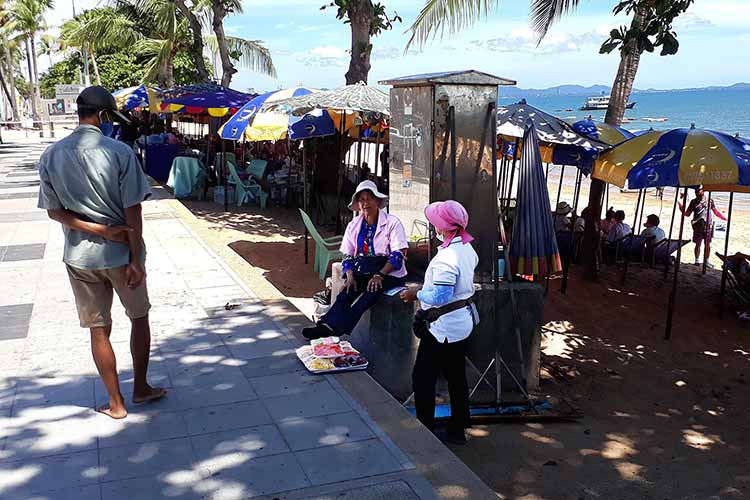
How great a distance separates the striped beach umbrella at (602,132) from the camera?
9.52 metres

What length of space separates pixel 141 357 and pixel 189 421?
497 mm

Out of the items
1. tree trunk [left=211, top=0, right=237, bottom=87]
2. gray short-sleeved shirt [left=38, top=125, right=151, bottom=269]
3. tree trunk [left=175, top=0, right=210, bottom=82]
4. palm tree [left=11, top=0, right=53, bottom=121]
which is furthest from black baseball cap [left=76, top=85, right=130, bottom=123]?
palm tree [left=11, top=0, right=53, bottom=121]

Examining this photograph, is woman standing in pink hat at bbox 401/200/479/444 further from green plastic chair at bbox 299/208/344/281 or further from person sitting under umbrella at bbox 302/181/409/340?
green plastic chair at bbox 299/208/344/281

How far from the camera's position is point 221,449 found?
3832mm

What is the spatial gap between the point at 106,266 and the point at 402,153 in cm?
321

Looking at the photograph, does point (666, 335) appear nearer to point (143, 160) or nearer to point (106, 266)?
point (106, 266)

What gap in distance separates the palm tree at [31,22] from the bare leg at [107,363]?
155 feet

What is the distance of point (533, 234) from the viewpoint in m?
6.17

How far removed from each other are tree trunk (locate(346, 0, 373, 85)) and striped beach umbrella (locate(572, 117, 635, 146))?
4675 mm

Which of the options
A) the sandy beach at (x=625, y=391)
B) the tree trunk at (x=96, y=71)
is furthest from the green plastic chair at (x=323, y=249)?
the tree trunk at (x=96, y=71)

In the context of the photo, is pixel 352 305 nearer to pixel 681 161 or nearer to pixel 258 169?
pixel 681 161

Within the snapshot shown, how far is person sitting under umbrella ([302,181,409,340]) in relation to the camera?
554 cm

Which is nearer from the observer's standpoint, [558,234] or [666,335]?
[666,335]

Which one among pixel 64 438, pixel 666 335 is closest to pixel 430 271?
pixel 64 438
